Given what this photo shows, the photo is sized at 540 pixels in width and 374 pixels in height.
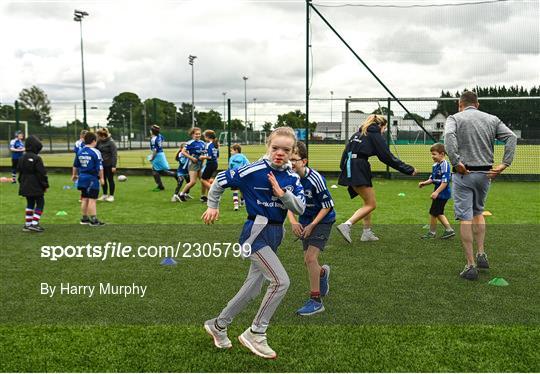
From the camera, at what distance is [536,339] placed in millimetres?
4109

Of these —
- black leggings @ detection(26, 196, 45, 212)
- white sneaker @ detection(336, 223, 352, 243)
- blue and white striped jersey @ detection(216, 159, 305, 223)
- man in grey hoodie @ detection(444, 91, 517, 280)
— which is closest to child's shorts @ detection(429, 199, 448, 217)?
white sneaker @ detection(336, 223, 352, 243)

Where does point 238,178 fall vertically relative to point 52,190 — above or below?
above

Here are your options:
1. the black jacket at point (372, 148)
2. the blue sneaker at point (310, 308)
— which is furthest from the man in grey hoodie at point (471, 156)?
the blue sneaker at point (310, 308)

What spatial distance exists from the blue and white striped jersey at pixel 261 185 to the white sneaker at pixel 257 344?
0.89 metres

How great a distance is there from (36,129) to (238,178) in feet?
108

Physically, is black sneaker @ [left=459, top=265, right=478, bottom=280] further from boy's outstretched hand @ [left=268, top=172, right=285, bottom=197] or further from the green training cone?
boy's outstretched hand @ [left=268, top=172, right=285, bottom=197]

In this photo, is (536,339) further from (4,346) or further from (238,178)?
(4,346)

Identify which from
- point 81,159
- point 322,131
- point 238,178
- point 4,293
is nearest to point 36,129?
point 322,131

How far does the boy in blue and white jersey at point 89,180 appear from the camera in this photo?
9523mm

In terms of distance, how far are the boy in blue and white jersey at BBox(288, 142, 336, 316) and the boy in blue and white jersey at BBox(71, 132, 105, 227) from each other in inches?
223

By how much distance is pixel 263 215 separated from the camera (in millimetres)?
3977

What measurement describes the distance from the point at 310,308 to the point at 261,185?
1.52 metres

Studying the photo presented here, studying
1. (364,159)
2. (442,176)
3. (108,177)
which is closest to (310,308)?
(364,159)

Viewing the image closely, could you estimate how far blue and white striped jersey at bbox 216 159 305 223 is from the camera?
3932 mm
